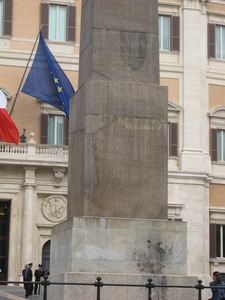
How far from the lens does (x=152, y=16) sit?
13320 millimetres

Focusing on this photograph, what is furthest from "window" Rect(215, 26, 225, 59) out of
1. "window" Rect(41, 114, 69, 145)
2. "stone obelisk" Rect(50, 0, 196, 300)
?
"stone obelisk" Rect(50, 0, 196, 300)

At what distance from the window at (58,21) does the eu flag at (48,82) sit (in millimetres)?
2391

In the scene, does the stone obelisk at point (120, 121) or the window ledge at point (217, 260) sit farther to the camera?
the window ledge at point (217, 260)

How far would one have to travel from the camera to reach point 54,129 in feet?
102

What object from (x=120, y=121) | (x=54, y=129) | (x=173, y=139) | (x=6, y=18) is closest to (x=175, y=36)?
(x=173, y=139)

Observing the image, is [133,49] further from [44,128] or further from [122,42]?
[44,128]

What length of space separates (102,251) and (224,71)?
22.6m

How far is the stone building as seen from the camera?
29609mm

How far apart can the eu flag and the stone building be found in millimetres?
1195

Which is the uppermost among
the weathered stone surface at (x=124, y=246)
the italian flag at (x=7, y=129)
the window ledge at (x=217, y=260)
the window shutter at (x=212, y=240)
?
the italian flag at (x=7, y=129)

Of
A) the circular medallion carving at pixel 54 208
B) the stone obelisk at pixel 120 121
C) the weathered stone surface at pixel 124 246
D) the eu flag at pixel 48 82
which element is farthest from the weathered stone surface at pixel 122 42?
the circular medallion carving at pixel 54 208

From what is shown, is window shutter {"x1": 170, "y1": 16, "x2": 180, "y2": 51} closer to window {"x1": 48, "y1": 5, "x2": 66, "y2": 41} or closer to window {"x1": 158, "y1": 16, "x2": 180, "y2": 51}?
window {"x1": 158, "y1": 16, "x2": 180, "y2": 51}

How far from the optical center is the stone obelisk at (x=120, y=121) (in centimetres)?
1244

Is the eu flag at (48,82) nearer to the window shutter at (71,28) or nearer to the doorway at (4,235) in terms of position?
the window shutter at (71,28)
